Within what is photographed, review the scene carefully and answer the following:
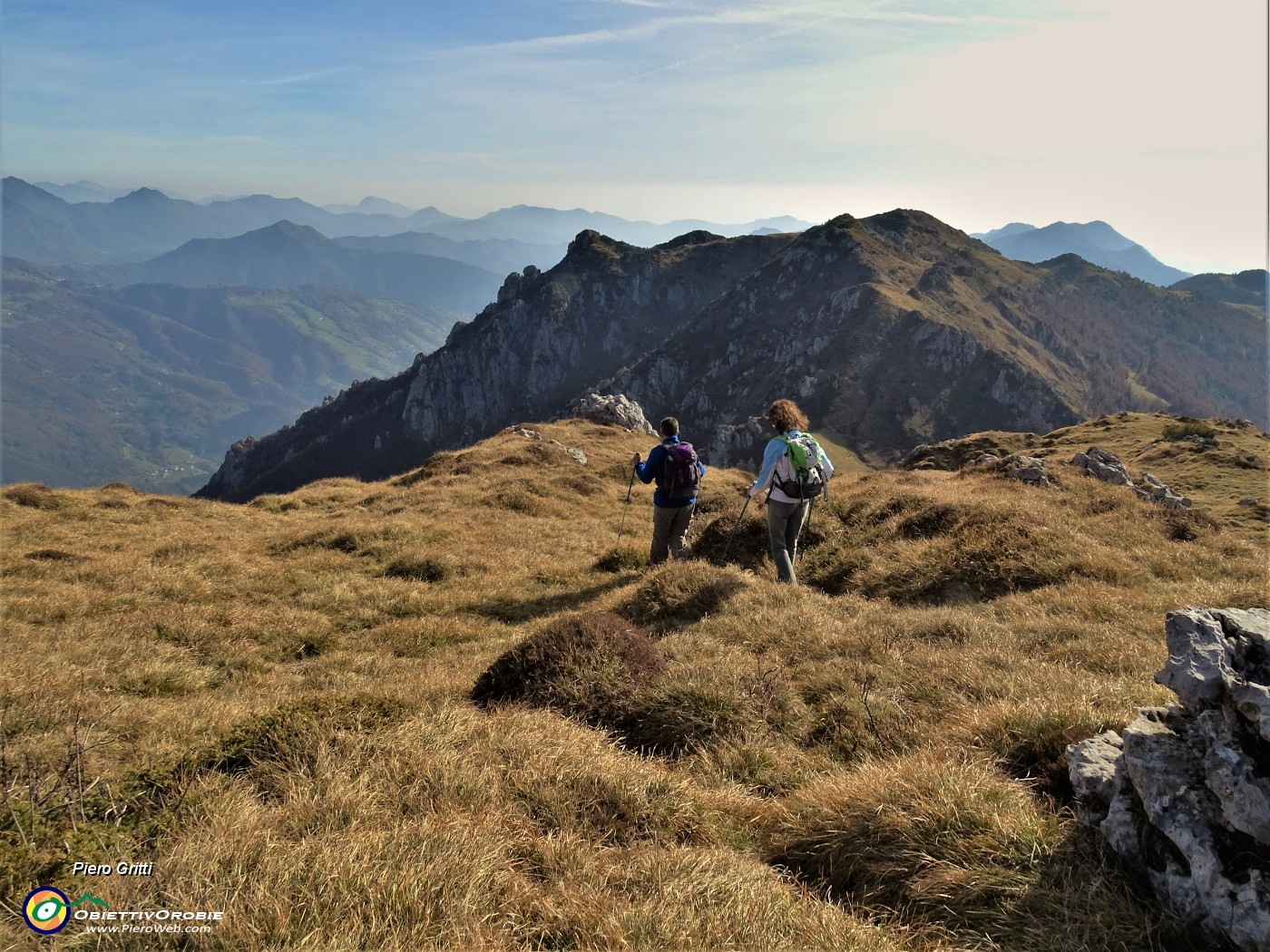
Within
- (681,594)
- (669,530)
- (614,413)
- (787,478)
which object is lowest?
(681,594)

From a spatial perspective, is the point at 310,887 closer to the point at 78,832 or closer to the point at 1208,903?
the point at 78,832

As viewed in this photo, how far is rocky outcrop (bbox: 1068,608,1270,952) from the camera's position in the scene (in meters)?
3.38

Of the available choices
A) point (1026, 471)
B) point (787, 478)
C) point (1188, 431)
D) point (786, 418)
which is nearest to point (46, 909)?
point (787, 478)

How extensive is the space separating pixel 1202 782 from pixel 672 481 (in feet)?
34.2

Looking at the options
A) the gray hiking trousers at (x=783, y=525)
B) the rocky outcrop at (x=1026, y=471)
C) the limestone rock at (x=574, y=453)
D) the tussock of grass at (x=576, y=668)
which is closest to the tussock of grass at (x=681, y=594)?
the gray hiking trousers at (x=783, y=525)

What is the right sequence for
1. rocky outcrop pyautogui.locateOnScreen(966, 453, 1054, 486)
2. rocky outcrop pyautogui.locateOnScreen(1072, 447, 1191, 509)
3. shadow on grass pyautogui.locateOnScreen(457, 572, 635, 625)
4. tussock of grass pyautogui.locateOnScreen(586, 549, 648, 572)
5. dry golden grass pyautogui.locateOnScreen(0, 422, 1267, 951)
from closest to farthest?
dry golden grass pyautogui.locateOnScreen(0, 422, 1267, 951) < shadow on grass pyautogui.locateOnScreen(457, 572, 635, 625) < tussock of grass pyautogui.locateOnScreen(586, 549, 648, 572) < rocky outcrop pyautogui.locateOnScreen(966, 453, 1054, 486) < rocky outcrop pyautogui.locateOnScreen(1072, 447, 1191, 509)

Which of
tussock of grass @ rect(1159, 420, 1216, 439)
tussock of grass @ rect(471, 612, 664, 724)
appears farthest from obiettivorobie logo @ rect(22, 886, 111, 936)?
tussock of grass @ rect(1159, 420, 1216, 439)

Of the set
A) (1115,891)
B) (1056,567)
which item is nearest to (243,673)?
(1115,891)

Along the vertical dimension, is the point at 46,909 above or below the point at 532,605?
above

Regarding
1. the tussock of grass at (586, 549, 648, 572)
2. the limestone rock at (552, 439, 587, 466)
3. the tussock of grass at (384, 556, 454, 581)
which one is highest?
the limestone rock at (552, 439, 587, 466)

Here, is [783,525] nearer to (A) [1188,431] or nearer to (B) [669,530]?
(B) [669,530]

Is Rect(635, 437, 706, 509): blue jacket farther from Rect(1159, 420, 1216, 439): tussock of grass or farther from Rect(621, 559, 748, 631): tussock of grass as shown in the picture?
Rect(1159, 420, 1216, 439): tussock of grass

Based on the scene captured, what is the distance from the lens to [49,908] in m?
3.41

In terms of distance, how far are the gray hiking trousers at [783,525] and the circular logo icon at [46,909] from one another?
1012 cm
